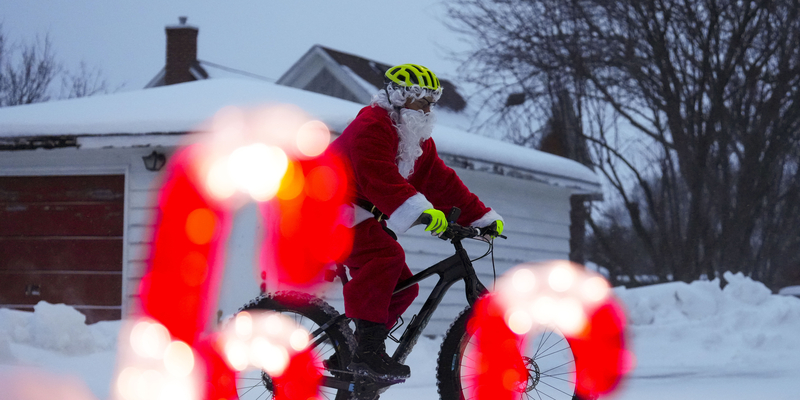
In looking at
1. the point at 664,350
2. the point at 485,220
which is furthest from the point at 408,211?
the point at 664,350

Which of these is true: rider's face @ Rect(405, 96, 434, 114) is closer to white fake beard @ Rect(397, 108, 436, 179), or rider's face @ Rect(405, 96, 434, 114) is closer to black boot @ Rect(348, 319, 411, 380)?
white fake beard @ Rect(397, 108, 436, 179)

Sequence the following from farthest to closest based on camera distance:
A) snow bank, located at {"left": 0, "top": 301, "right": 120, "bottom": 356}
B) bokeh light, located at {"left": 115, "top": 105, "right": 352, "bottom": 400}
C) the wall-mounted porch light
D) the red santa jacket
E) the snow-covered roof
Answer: the wall-mounted porch light
the snow-covered roof
bokeh light, located at {"left": 115, "top": 105, "right": 352, "bottom": 400}
snow bank, located at {"left": 0, "top": 301, "right": 120, "bottom": 356}
the red santa jacket

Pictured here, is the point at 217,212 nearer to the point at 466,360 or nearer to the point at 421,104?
the point at 421,104

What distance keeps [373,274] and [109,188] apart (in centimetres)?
556

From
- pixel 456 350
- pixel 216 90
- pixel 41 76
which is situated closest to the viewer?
pixel 456 350

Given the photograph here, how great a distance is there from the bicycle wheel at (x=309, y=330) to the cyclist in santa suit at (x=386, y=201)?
10 centimetres

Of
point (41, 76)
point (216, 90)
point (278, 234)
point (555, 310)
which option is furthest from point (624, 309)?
point (41, 76)

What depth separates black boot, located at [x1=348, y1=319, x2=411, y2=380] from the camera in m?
3.40

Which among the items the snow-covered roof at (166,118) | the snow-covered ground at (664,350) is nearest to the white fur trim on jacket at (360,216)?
the snow-covered ground at (664,350)

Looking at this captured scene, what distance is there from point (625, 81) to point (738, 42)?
1.95 metres

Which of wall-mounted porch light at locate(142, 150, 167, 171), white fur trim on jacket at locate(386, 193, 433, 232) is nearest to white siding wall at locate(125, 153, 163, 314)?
wall-mounted porch light at locate(142, 150, 167, 171)

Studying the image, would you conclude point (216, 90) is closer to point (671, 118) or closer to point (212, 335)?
point (212, 335)

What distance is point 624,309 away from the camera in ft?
30.7

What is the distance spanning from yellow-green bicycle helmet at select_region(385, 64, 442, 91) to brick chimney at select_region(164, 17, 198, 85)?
60.9 ft
